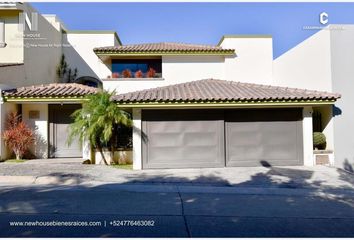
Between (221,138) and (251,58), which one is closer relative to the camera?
(221,138)

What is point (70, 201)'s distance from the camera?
21.6 feet

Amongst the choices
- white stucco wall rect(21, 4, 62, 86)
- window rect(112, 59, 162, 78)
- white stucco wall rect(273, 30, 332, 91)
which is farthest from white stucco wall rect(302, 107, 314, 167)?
white stucco wall rect(21, 4, 62, 86)

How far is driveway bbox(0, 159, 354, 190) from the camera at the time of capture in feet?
28.8

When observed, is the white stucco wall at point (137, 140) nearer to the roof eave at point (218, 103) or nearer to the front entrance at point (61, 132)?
the roof eave at point (218, 103)

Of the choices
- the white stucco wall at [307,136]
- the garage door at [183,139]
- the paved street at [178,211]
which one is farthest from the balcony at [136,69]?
the paved street at [178,211]

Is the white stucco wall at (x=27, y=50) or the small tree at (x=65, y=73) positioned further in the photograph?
the small tree at (x=65, y=73)

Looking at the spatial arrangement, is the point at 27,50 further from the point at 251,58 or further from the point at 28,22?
the point at 251,58

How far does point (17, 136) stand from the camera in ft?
39.8

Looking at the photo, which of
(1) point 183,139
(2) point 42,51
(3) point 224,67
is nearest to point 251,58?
(3) point 224,67

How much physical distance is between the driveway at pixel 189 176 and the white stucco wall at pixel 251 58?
8.17 meters

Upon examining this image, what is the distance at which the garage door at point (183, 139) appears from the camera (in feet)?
37.6

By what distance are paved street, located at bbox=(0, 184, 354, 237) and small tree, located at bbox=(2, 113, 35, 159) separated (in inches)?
189

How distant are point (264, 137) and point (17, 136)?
34.7 feet

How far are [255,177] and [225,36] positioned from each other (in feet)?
37.3
